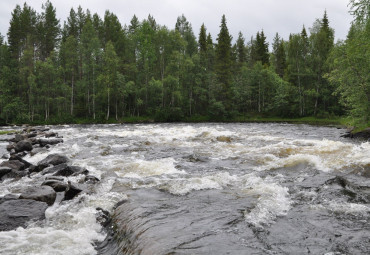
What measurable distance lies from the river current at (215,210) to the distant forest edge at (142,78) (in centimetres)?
4075

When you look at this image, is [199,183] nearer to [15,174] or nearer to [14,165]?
[15,174]

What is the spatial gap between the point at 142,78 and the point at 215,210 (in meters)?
52.3

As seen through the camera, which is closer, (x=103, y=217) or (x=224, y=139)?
(x=103, y=217)

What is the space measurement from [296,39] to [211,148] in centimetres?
4713

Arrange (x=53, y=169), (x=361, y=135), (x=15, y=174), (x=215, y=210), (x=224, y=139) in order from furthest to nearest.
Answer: (x=361, y=135) → (x=224, y=139) → (x=53, y=169) → (x=15, y=174) → (x=215, y=210)

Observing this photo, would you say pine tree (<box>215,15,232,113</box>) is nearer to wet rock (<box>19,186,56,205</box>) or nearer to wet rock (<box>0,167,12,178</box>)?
wet rock (<box>0,167,12,178</box>)

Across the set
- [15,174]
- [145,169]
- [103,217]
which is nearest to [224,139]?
[145,169]

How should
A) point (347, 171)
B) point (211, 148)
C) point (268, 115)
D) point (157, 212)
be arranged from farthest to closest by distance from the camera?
point (268, 115)
point (211, 148)
point (347, 171)
point (157, 212)

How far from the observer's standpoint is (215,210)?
6.68 meters

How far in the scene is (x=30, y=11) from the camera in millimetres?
62125

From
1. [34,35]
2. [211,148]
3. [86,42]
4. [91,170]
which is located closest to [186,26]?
[86,42]

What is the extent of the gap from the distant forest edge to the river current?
4075cm

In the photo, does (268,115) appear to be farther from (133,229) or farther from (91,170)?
(133,229)

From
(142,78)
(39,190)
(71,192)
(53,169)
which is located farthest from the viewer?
(142,78)
